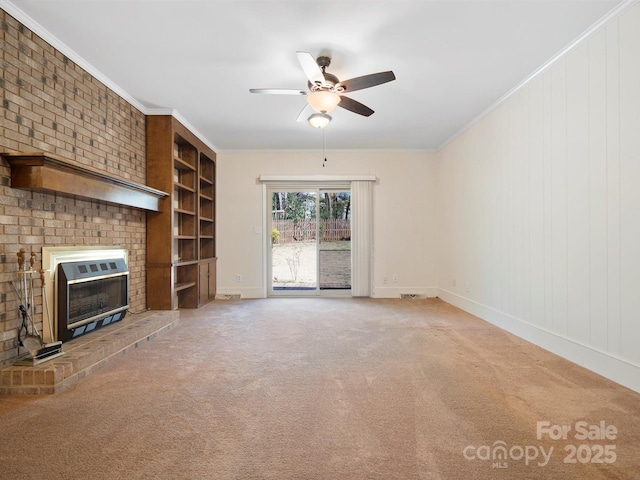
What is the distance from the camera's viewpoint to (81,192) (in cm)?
271

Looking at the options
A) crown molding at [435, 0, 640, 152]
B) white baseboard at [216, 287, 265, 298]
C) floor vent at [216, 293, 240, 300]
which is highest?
crown molding at [435, 0, 640, 152]

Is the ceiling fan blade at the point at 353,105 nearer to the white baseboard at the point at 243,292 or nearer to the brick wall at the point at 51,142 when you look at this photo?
the brick wall at the point at 51,142

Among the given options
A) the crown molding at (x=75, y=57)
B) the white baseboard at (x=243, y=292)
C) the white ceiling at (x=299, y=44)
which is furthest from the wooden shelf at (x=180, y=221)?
the white ceiling at (x=299, y=44)

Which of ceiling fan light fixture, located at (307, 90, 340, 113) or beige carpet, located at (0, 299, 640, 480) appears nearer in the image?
beige carpet, located at (0, 299, 640, 480)

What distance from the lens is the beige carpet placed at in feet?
4.74

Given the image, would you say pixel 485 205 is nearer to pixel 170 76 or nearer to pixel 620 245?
pixel 620 245

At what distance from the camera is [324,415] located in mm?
1867

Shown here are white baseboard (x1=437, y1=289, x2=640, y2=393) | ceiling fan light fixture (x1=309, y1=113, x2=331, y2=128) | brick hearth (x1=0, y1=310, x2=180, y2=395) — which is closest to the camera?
brick hearth (x1=0, y1=310, x2=180, y2=395)

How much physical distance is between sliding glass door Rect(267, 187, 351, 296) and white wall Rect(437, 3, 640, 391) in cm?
246

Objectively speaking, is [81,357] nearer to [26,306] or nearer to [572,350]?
[26,306]

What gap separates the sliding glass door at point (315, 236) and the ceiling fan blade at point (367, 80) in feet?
10.7

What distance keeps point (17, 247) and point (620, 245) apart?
14.1 feet

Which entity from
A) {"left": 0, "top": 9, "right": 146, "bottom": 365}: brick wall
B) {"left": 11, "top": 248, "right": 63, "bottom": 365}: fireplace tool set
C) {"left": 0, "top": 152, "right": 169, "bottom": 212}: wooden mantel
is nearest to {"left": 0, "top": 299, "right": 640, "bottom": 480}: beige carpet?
{"left": 11, "top": 248, "right": 63, "bottom": 365}: fireplace tool set

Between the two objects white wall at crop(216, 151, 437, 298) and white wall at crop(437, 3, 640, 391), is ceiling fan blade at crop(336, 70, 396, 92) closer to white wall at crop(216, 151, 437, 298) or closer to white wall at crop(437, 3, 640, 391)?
white wall at crop(437, 3, 640, 391)
